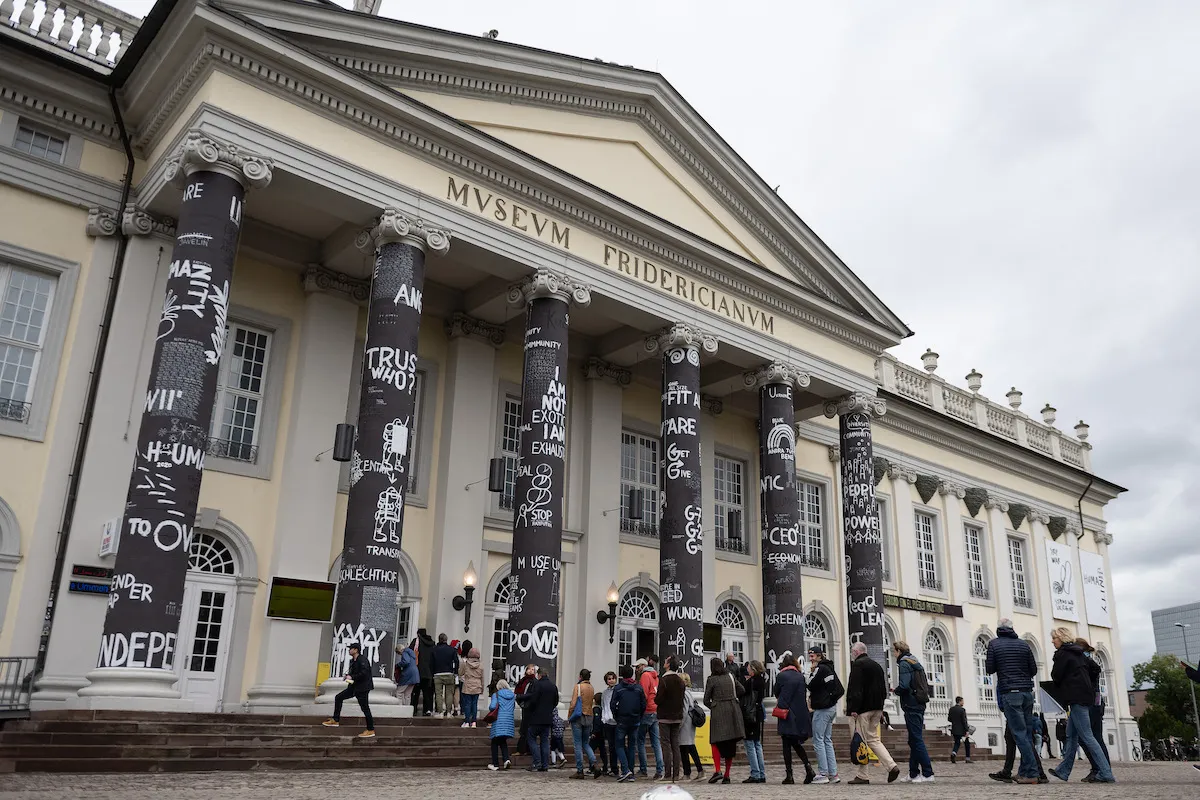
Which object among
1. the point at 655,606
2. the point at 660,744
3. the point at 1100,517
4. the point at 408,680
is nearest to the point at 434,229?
the point at 408,680

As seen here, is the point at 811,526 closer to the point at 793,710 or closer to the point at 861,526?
the point at 861,526

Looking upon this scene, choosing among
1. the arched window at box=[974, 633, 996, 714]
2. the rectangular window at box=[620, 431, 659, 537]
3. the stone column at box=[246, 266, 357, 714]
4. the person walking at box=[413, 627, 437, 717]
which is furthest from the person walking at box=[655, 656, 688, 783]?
the arched window at box=[974, 633, 996, 714]

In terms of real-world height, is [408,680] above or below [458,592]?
below

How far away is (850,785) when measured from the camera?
434 inches

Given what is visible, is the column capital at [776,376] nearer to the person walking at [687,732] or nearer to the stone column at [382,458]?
the stone column at [382,458]

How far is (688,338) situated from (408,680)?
8.63 metres

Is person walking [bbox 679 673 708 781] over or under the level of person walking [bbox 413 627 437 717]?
under

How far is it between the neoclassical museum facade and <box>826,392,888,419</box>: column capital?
13cm

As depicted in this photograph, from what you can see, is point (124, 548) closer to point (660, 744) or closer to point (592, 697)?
point (592, 697)

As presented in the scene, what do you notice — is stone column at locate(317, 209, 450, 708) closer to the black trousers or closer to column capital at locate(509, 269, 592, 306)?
the black trousers

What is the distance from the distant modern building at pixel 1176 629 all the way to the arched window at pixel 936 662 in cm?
13314

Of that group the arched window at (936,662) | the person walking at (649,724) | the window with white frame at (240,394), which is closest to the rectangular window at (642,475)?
the window with white frame at (240,394)

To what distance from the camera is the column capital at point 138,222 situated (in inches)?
606

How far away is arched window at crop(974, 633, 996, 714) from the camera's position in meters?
29.0
